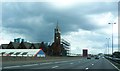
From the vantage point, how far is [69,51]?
18712cm

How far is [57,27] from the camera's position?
498 ft

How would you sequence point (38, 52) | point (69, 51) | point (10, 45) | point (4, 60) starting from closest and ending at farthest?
point (4, 60) < point (38, 52) < point (10, 45) < point (69, 51)

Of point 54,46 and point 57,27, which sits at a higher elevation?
point 57,27

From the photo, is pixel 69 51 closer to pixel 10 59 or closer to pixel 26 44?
pixel 26 44

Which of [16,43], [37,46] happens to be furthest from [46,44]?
[16,43]

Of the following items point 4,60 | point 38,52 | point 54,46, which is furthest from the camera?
point 54,46

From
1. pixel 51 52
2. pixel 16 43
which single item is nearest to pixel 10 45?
pixel 16 43

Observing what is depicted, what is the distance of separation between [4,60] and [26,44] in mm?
124389

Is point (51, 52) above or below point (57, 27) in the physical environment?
below

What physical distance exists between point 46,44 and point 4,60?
130 m

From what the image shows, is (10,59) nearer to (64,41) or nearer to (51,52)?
(51,52)

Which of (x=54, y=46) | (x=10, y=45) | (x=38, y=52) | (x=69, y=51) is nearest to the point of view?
(x=38, y=52)

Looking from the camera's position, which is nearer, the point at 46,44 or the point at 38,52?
the point at 38,52

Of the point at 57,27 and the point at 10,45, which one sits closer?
the point at 57,27
